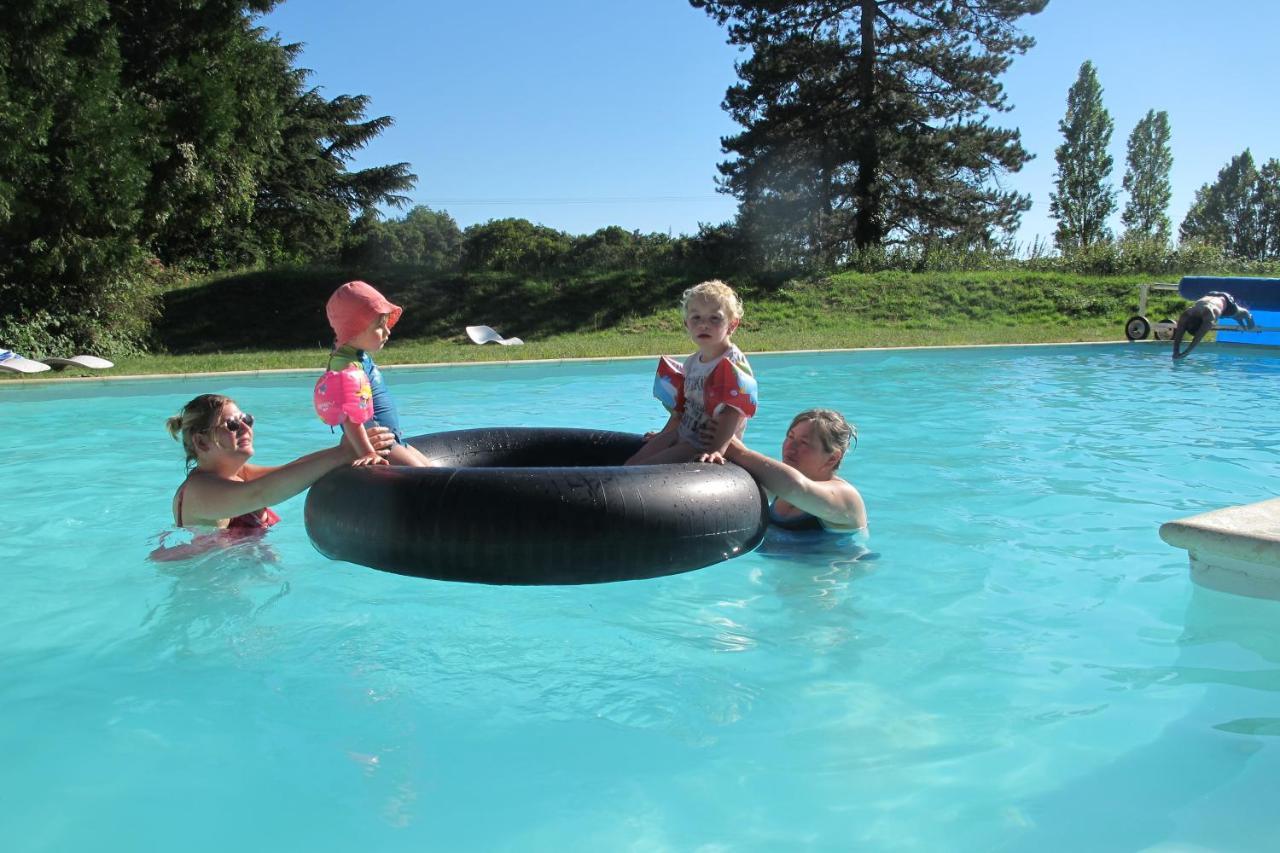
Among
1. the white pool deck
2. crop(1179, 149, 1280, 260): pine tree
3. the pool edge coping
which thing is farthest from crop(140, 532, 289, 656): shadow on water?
crop(1179, 149, 1280, 260): pine tree

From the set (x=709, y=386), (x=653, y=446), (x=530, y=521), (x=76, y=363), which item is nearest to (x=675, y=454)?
(x=653, y=446)

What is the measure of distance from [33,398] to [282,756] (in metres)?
8.87

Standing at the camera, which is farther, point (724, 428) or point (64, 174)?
point (64, 174)

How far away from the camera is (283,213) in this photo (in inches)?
1276

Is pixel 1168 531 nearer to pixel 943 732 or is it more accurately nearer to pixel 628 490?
pixel 943 732

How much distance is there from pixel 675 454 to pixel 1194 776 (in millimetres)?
2308

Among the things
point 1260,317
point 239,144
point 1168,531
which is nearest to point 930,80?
point 1260,317

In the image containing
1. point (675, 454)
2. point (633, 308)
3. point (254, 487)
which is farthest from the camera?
point (633, 308)

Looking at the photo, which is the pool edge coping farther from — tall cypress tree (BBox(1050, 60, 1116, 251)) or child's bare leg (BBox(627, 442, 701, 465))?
tall cypress tree (BBox(1050, 60, 1116, 251))

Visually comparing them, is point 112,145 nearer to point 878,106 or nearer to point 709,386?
point 709,386

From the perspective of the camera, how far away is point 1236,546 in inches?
128

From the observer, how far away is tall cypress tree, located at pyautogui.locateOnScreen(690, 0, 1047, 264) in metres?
24.5

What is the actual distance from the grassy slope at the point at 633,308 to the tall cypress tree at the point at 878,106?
3.96 m

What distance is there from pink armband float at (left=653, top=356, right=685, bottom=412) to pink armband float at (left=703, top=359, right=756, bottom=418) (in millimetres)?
283
